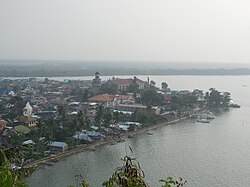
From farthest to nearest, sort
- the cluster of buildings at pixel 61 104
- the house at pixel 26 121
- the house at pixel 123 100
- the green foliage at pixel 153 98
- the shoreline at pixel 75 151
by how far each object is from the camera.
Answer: the house at pixel 123 100 → the green foliage at pixel 153 98 → the house at pixel 26 121 → the cluster of buildings at pixel 61 104 → the shoreline at pixel 75 151

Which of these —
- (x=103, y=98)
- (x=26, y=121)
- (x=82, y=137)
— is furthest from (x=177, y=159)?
(x=103, y=98)

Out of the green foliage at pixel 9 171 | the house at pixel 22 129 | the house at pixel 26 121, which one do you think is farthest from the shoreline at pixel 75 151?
the green foliage at pixel 9 171

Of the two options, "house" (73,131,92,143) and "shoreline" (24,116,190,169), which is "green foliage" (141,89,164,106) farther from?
"house" (73,131,92,143)

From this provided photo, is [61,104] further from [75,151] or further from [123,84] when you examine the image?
[75,151]

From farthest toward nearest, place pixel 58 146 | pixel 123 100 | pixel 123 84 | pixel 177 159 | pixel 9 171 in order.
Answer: pixel 123 84 < pixel 123 100 < pixel 58 146 < pixel 177 159 < pixel 9 171

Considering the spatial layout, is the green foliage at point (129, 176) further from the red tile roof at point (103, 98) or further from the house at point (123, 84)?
the house at point (123, 84)

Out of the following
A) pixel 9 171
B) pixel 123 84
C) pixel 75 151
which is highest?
pixel 9 171

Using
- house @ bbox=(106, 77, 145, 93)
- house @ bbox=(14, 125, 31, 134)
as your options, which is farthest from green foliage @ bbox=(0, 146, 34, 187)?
house @ bbox=(106, 77, 145, 93)

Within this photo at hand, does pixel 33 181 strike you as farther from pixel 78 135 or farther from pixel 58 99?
pixel 58 99
